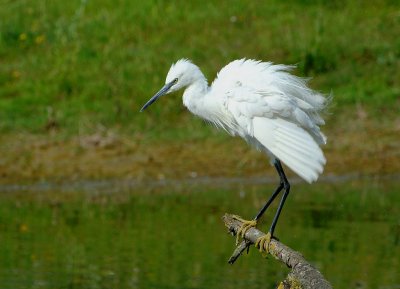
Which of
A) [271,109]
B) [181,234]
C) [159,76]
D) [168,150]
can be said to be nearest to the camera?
[271,109]

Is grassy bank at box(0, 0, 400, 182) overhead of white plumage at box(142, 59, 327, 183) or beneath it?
beneath

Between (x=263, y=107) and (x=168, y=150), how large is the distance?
567 centimetres

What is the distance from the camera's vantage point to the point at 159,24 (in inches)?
590

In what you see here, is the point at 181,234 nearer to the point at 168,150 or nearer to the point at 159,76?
the point at 168,150

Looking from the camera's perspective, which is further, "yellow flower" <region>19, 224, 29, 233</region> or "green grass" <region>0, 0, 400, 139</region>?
"green grass" <region>0, 0, 400, 139</region>

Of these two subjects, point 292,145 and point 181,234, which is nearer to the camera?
point 292,145

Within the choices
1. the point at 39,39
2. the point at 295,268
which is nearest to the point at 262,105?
the point at 295,268

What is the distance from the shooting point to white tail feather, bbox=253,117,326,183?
6609 mm

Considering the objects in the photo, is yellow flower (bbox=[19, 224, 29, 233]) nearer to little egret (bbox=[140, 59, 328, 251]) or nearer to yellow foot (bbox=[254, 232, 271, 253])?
little egret (bbox=[140, 59, 328, 251])

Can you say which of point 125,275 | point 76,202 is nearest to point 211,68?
point 76,202

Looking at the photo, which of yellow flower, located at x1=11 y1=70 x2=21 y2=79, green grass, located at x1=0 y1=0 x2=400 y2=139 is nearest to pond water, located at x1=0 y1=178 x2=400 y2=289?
green grass, located at x1=0 y1=0 x2=400 y2=139

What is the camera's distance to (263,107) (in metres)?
7.27

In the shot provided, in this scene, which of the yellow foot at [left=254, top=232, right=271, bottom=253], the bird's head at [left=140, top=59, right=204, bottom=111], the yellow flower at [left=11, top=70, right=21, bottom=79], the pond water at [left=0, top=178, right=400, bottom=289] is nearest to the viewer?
the yellow foot at [left=254, top=232, right=271, bottom=253]

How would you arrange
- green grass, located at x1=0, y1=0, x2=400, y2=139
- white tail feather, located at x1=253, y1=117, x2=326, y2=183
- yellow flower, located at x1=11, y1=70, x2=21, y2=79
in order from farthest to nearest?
1. yellow flower, located at x1=11, y1=70, x2=21, y2=79
2. green grass, located at x1=0, y1=0, x2=400, y2=139
3. white tail feather, located at x1=253, y1=117, x2=326, y2=183
